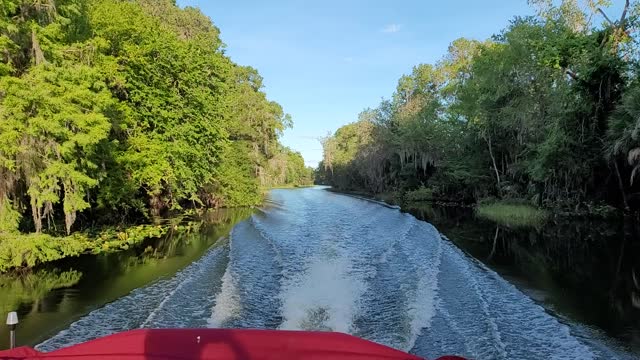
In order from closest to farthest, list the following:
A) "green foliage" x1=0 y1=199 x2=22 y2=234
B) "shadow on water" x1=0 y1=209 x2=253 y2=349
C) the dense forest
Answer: "shadow on water" x1=0 y1=209 x2=253 y2=349 → "green foliage" x1=0 y1=199 x2=22 y2=234 → the dense forest

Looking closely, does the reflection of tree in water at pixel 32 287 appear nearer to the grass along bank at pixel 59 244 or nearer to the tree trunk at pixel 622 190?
the grass along bank at pixel 59 244

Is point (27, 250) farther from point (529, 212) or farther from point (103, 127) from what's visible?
point (529, 212)

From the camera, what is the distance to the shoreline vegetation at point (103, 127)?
517 inches

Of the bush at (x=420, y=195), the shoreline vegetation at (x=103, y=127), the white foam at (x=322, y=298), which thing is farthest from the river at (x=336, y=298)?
the bush at (x=420, y=195)

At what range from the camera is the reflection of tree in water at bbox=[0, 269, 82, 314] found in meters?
10.1

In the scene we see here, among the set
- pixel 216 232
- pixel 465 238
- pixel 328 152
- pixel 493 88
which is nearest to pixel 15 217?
pixel 216 232

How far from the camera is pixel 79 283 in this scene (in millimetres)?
12188

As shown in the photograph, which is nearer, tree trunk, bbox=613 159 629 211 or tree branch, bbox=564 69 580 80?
tree trunk, bbox=613 159 629 211

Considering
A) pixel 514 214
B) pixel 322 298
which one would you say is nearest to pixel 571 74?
pixel 514 214

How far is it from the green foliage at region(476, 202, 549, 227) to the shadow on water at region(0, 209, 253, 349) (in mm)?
17864

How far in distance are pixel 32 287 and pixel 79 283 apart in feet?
3.38

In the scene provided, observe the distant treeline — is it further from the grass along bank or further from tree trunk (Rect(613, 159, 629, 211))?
tree trunk (Rect(613, 159, 629, 211))

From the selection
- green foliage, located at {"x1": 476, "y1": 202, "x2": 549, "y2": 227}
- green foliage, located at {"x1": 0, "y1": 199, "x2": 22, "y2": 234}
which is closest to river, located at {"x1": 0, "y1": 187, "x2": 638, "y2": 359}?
green foliage, located at {"x1": 0, "y1": 199, "x2": 22, "y2": 234}

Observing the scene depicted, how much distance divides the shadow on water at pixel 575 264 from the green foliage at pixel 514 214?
51.9 inches
